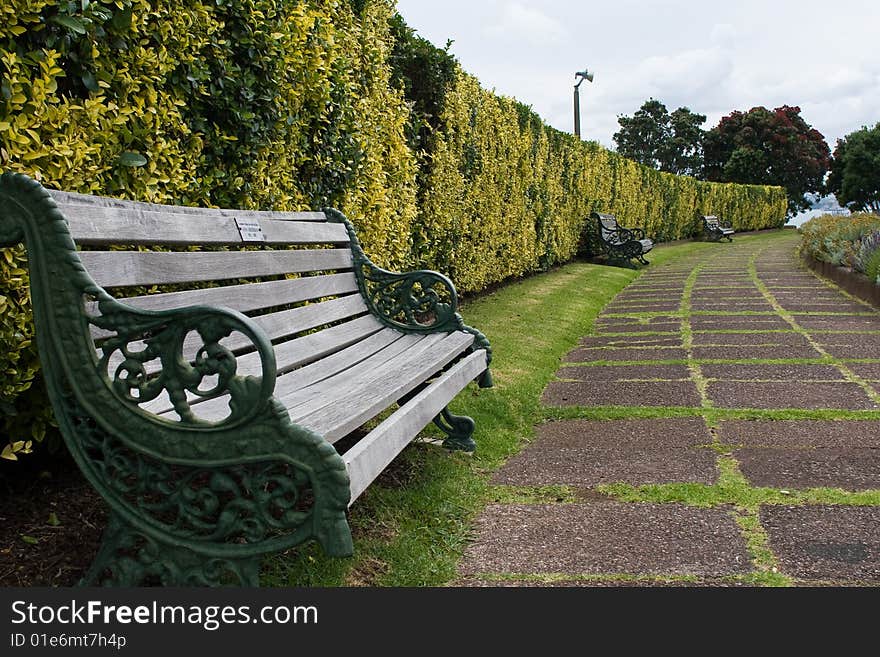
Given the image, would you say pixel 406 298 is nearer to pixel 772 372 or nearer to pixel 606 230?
pixel 772 372

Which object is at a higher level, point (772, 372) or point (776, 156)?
point (776, 156)

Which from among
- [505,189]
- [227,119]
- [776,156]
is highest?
[776,156]

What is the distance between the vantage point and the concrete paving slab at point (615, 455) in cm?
370

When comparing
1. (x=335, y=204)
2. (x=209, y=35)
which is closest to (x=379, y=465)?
(x=209, y=35)

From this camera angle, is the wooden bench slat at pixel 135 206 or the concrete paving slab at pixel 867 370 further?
the concrete paving slab at pixel 867 370

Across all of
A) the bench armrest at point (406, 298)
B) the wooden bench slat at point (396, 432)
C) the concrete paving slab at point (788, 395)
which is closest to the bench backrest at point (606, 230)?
the concrete paving slab at point (788, 395)

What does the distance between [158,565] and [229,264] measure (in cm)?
122

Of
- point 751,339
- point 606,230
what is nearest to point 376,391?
point 751,339

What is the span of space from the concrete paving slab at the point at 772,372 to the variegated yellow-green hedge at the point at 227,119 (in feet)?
8.77

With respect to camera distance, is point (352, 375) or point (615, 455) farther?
point (615, 455)

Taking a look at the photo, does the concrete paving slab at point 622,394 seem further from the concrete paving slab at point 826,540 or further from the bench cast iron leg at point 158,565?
the bench cast iron leg at point 158,565

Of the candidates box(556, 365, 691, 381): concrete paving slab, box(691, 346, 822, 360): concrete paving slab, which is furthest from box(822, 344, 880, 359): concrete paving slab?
box(556, 365, 691, 381): concrete paving slab

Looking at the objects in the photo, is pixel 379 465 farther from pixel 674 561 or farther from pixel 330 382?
pixel 674 561

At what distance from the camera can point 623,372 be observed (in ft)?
20.2
